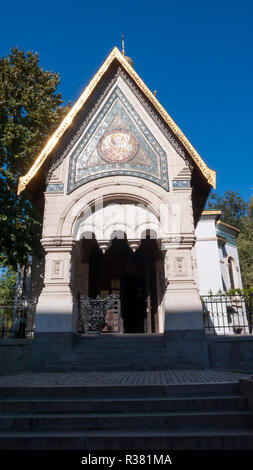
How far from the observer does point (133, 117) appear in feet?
34.8

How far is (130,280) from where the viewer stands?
14047mm

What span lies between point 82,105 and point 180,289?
239 inches

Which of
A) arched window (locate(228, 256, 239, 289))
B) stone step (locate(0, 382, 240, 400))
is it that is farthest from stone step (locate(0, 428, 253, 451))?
arched window (locate(228, 256, 239, 289))

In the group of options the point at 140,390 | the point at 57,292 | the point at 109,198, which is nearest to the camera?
the point at 140,390

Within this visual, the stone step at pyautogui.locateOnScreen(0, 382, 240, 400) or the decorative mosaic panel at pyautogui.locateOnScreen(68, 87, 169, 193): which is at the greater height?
the decorative mosaic panel at pyautogui.locateOnScreen(68, 87, 169, 193)

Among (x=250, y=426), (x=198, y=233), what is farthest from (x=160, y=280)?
(x=250, y=426)

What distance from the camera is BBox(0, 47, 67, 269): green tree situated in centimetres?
1384

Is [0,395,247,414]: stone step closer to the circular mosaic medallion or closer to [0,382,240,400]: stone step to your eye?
[0,382,240,400]: stone step

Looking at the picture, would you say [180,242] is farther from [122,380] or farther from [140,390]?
[140,390]

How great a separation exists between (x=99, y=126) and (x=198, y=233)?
10689 mm

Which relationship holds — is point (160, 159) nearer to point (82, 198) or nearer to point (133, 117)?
point (133, 117)

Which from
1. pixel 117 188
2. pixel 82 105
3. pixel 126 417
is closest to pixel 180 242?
pixel 117 188

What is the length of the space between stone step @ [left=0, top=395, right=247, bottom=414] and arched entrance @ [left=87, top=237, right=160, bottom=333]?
8421 mm

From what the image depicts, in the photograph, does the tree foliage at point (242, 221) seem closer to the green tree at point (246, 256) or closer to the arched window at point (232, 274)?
the green tree at point (246, 256)
